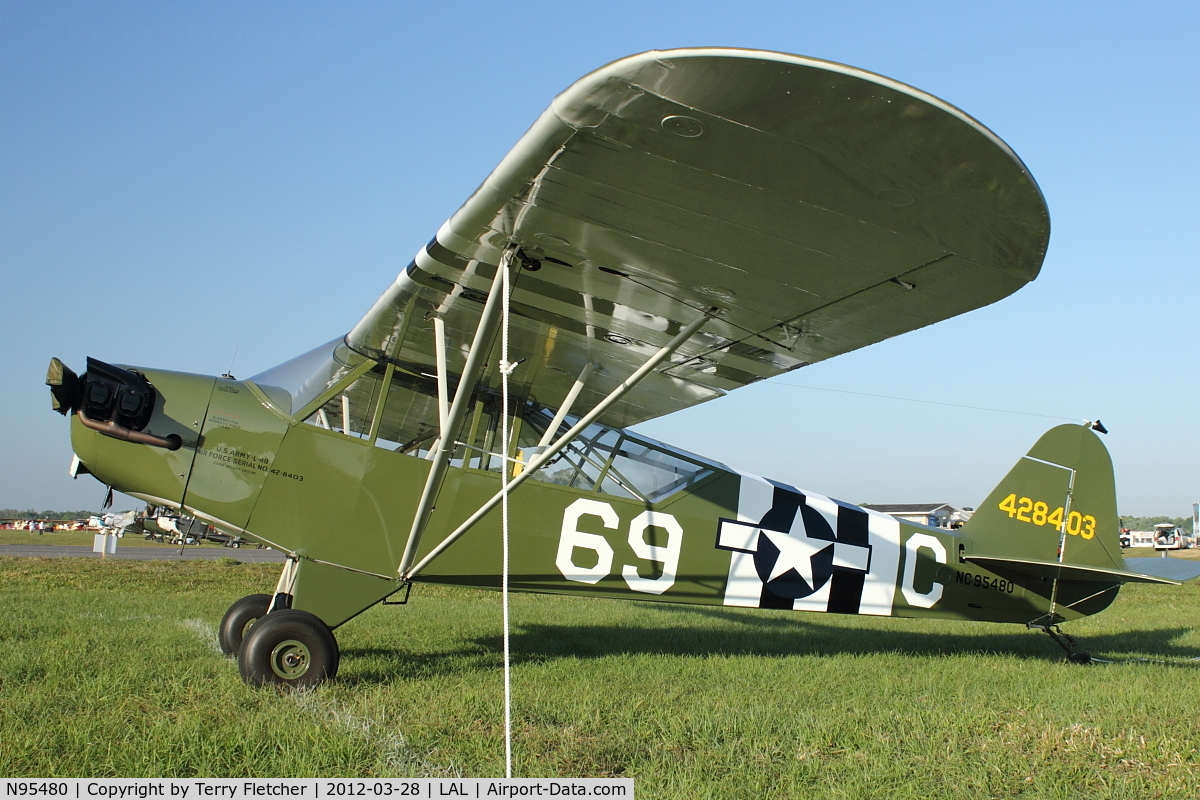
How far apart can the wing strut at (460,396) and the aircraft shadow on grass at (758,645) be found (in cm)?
93

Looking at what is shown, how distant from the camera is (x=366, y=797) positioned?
2.82 meters

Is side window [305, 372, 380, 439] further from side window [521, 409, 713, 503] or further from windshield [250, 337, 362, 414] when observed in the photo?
side window [521, 409, 713, 503]

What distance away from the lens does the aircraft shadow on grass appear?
19.9ft

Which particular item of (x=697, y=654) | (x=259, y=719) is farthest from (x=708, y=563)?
(x=259, y=719)

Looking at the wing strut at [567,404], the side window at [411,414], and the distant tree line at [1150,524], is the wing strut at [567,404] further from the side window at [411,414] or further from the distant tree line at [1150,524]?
the distant tree line at [1150,524]

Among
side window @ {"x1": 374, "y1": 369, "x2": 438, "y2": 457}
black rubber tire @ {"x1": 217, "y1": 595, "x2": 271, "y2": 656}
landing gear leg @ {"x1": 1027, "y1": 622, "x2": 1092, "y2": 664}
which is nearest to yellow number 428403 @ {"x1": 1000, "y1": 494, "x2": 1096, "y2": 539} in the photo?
landing gear leg @ {"x1": 1027, "y1": 622, "x2": 1092, "y2": 664}

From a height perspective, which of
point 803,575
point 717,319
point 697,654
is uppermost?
point 717,319

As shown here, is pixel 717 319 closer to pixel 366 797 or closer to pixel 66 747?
pixel 366 797

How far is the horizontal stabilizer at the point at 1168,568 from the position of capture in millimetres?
6888

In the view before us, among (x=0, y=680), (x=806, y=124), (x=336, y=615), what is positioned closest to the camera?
(x=806, y=124)

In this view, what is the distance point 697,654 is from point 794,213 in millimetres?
4615

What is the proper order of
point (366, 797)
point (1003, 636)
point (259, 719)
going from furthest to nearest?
point (1003, 636) < point (259, 719) < point (366, 797)

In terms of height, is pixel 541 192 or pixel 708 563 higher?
pixel 541 192
